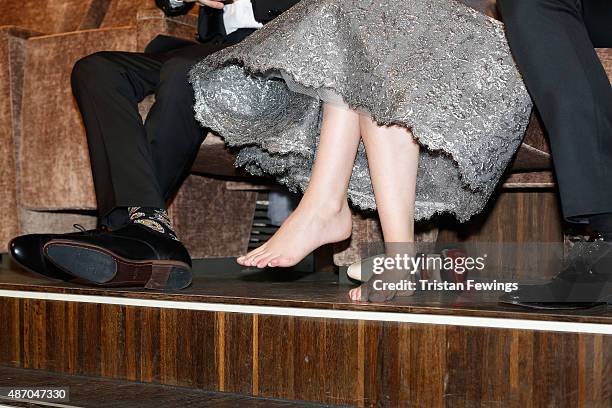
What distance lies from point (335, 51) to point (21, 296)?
68 cm

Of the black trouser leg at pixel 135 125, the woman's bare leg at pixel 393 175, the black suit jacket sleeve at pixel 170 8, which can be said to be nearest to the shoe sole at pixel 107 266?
the black trouser leg at pixel 135 125

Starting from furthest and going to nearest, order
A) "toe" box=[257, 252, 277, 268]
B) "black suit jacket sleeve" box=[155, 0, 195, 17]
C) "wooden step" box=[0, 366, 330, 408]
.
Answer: "black suit jacket sleeve" box=[155, 0, 195, 17]
"toe" box=[257, 252, 277, 268]
"wooden step" box=[0, 366, 330, 408]

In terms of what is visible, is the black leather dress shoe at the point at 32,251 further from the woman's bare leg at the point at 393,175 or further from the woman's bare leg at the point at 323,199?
the woman's bare leg at the point at 393,175

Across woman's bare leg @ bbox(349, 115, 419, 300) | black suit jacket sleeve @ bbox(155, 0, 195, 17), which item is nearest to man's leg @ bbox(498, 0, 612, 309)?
woman's bare leg @ bbox(349, 115, 419, 300)

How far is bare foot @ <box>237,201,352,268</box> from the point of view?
3.83 ft

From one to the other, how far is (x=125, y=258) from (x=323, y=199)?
0.31 m

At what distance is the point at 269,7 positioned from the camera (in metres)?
1.50

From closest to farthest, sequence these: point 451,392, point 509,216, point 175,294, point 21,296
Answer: point 451,392 < point 175,294 < point 21,296 < point 509,216

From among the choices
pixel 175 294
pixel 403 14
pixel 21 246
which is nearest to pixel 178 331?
pixel 175 294

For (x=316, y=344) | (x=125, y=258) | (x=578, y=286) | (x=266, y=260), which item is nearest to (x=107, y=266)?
(x=125, y=258)

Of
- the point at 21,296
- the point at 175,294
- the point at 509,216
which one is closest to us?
the point at 175,294

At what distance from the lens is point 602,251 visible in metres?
0.99

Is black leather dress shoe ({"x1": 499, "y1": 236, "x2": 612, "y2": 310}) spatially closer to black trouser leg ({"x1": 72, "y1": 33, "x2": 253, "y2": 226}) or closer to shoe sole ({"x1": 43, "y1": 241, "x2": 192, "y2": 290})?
shoe sole ({"x1": 43, "y1": 241, "x2": 192, "y2": 290})

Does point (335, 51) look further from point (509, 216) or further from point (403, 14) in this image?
point (509, 216)
